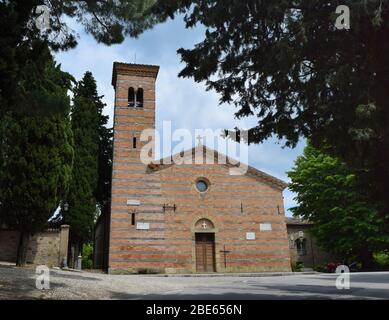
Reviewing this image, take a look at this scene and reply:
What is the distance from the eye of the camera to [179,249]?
25.3m

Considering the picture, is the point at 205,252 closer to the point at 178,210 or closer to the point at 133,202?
the point at 178,210

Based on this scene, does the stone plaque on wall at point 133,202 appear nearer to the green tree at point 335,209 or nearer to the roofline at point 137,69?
the roofline at point 137,69

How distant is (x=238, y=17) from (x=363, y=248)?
962 inches

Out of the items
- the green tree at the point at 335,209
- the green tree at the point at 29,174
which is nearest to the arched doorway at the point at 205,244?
the green tree at the point at 335,209

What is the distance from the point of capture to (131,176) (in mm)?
25609

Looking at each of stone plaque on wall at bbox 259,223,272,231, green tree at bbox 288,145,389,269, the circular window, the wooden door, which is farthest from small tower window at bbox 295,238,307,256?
the circular window

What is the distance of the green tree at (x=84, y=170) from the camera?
25848 mm

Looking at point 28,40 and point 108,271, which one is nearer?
point 28,40

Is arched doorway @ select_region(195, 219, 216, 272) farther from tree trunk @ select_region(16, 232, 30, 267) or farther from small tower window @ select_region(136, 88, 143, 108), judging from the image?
tree trunk @ select_region(16, 232, 30, 267)

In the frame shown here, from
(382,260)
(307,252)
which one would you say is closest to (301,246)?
(307,252)

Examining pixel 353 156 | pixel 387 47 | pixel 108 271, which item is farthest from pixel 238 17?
pixel 108 271

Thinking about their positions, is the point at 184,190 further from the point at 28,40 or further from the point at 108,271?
the point at 28,40

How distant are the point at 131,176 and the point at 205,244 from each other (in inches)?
264

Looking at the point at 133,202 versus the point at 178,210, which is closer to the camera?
the point at 133,202
